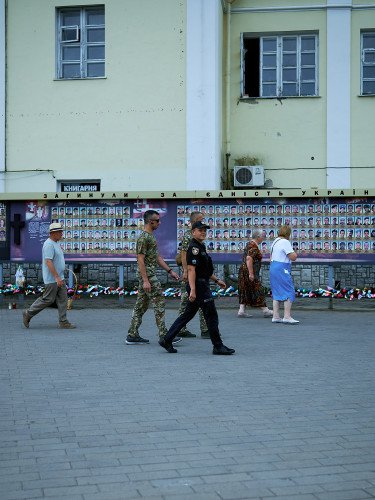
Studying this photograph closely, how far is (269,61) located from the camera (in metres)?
21.3

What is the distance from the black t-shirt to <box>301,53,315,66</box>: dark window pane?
1218cm

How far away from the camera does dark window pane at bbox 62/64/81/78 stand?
67.8 ft

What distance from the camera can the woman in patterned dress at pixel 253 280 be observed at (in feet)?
47.3

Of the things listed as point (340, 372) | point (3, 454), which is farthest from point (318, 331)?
point (3, 454)

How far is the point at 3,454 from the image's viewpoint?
18.2 ft

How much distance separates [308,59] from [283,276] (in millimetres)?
9285

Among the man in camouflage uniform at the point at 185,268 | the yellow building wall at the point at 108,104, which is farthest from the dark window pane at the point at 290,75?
the man in camouflage uniform at the point at 185,268

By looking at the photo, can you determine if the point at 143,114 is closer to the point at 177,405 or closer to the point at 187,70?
the point at 187,70

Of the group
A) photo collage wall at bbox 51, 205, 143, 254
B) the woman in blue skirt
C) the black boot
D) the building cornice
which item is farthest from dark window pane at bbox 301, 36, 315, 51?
the black boot

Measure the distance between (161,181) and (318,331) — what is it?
8582mm

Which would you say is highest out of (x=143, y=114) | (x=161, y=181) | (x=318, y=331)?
(x=143, y=114)

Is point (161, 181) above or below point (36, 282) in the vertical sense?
above

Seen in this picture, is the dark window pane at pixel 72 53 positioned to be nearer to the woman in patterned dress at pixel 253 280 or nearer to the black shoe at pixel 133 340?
the woman in patterned dress at pixel 253 280

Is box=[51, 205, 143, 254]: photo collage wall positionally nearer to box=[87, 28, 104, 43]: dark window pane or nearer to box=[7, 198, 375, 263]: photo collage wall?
box=[7, 198, 375, 263]: photo collage wall
